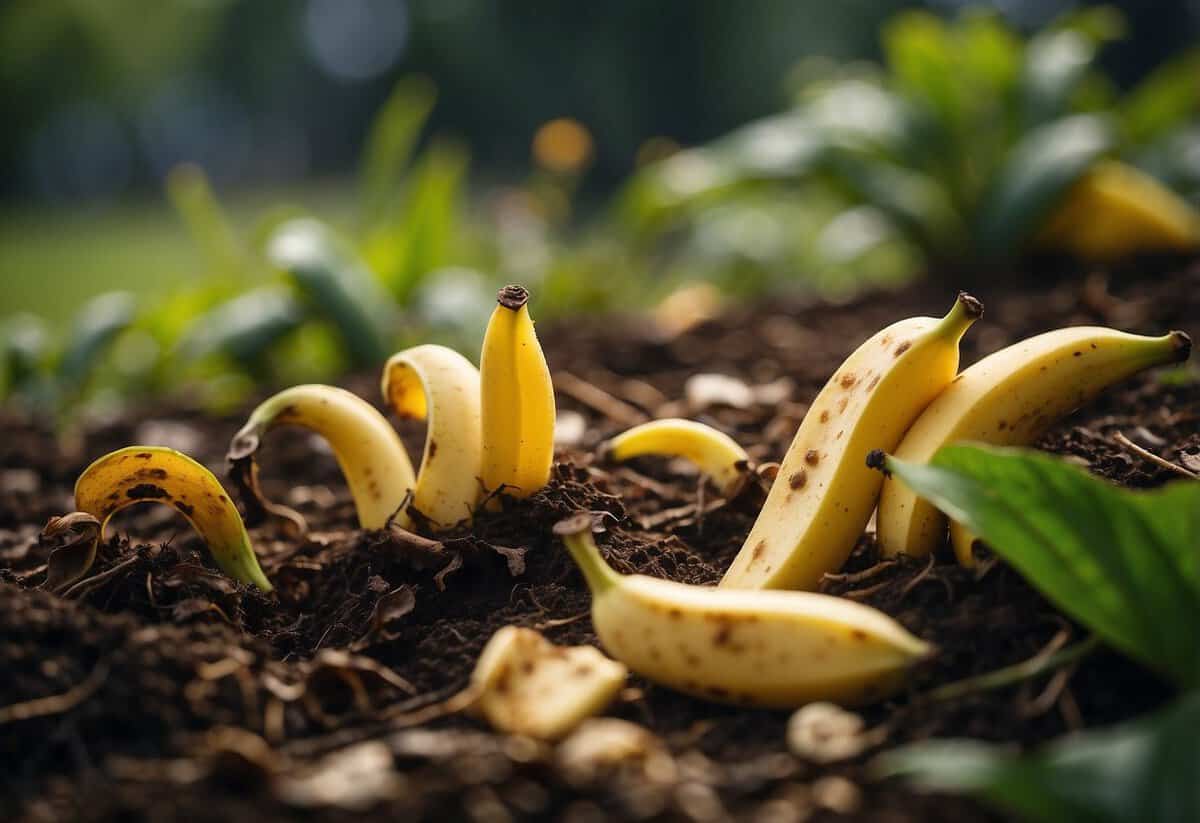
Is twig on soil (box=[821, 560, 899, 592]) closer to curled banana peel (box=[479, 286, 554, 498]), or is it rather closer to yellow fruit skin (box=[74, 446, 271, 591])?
curled banana peel (box=[479, 286, 554, 498])

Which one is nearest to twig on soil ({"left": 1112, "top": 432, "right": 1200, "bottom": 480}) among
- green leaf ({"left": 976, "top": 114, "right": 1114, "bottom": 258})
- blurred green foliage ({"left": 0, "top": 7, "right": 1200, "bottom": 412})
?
blurred green foliage ({"left": 0, "top": 7, "right": 1200, "bottom": 412})

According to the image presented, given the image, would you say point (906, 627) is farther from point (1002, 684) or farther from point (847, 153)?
point (847, 153)

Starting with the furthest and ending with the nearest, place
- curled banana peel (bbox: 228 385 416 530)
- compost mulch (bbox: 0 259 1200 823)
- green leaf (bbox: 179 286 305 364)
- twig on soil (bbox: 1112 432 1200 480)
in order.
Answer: green leaf (bbox: 179 286 305 364) < curled banana peel (bbox: 228 385 416 530) < twig on soil (bbox: 1112 432 1200 480) < compost mulch (bbox: 0 259 1200 823)

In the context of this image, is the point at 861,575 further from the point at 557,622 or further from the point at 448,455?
the point at 448,455

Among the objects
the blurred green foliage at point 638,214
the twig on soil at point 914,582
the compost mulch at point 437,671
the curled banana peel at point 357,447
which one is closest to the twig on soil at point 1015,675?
the compost mulch at point 437,671

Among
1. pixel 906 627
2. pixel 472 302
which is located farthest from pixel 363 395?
pixel 906 627

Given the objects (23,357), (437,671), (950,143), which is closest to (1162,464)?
(437,671)

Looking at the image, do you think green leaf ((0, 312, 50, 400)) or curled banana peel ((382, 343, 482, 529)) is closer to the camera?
curled banana peel ((382, 343, 482, 529))
